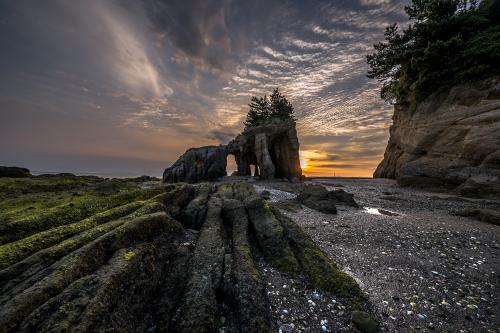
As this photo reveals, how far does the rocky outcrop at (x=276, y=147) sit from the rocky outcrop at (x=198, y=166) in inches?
300

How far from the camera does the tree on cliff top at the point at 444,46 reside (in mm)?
21484

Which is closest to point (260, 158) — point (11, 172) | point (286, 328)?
point (286, 328)

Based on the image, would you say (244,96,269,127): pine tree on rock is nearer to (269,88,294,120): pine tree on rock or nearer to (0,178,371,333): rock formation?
(269,88,294,120): pine tree on rock

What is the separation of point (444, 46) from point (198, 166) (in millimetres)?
39120

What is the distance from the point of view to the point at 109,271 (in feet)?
13.0

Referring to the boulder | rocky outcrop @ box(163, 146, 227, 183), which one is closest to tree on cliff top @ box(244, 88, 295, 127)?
rocky outcrop @ box(163, 146, 227, 183)

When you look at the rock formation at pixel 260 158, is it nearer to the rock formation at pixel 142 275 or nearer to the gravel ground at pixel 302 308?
the rock formation at pixel 142 275

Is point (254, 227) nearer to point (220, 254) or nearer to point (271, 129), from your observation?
point (220, 254)

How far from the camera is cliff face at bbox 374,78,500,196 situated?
17.7 meters

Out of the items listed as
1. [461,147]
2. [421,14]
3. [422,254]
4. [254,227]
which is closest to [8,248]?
[254,227]

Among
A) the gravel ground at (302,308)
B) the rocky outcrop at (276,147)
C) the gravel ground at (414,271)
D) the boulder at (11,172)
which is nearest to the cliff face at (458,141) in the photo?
the gravel ground at (414,271)

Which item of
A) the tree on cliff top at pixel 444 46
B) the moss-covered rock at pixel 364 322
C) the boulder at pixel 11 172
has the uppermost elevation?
the tree on cliff top at pixel 444 46

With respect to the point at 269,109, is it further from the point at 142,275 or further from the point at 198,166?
the point at 142,275

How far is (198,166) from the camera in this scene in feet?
119
